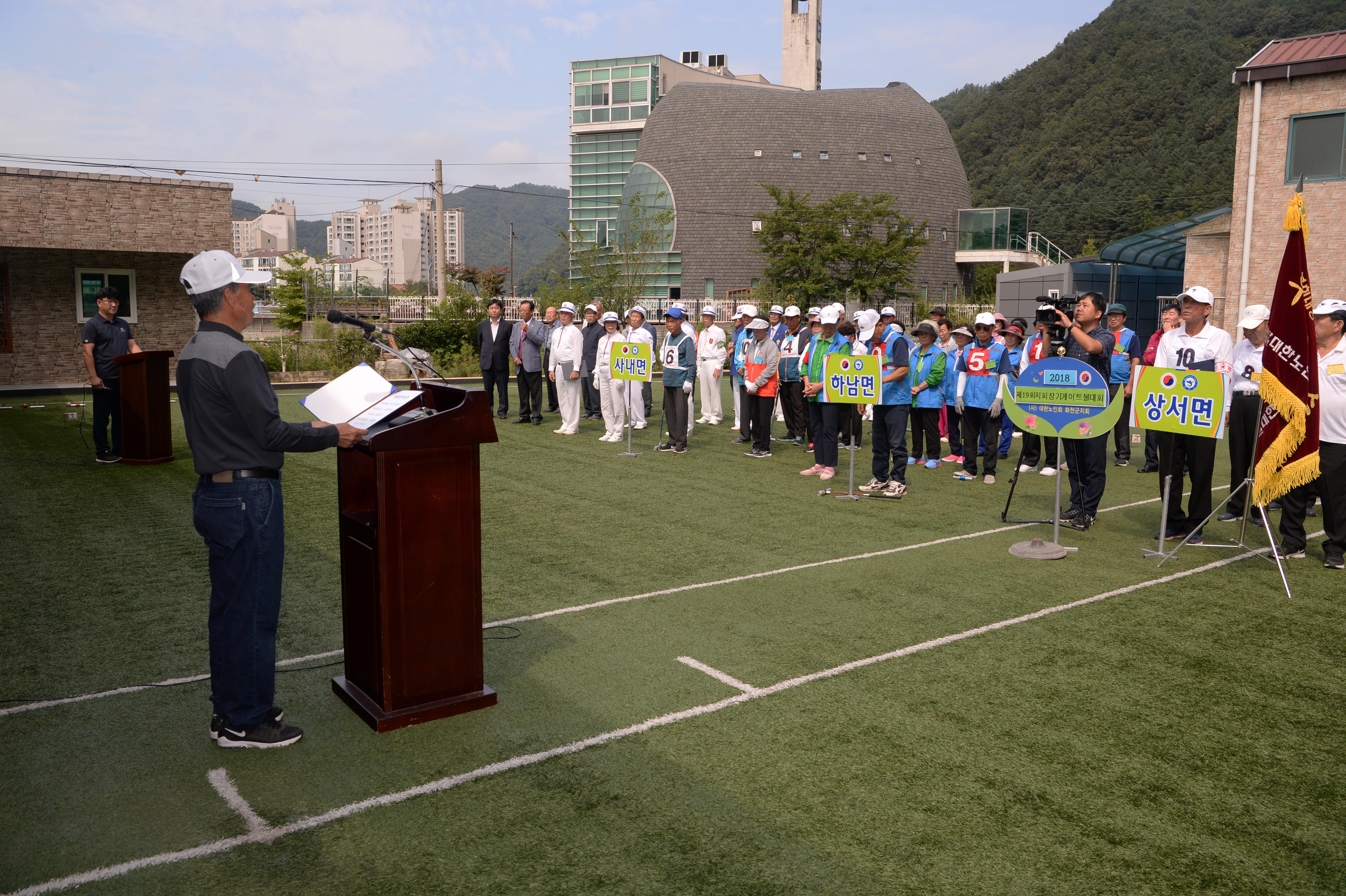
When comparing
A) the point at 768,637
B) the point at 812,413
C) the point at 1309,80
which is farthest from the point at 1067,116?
the point at 768,637

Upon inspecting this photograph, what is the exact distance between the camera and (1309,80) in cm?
2056

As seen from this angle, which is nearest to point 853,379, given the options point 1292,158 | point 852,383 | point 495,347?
point 852,383

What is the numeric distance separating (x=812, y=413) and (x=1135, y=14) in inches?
3891

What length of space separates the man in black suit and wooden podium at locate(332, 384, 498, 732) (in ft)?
39.4

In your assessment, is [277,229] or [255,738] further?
[277,229]

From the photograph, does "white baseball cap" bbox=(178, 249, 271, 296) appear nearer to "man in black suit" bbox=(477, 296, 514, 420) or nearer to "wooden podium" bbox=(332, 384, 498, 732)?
"wooden podium" bbox=(332, 384, 498, 732)

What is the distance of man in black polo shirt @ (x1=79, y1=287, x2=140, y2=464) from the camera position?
36.4 feet

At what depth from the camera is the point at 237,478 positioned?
382 cm

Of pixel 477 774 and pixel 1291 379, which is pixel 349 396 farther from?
pixel 1291 379

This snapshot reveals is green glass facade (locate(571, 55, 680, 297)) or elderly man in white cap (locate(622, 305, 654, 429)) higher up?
green glass facade (locate(571, 55, 680, 297))

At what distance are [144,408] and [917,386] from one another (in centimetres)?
959

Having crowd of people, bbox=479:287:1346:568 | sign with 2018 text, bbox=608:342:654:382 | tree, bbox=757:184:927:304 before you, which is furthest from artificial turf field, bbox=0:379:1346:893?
tree, bbox=757:184:927:304

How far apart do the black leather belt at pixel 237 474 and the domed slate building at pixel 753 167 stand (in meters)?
54.8

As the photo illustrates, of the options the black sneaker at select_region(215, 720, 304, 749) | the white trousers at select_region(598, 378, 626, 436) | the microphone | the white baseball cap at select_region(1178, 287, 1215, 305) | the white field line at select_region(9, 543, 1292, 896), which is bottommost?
the white field line at select_region(9, 543, 1292, 896)
